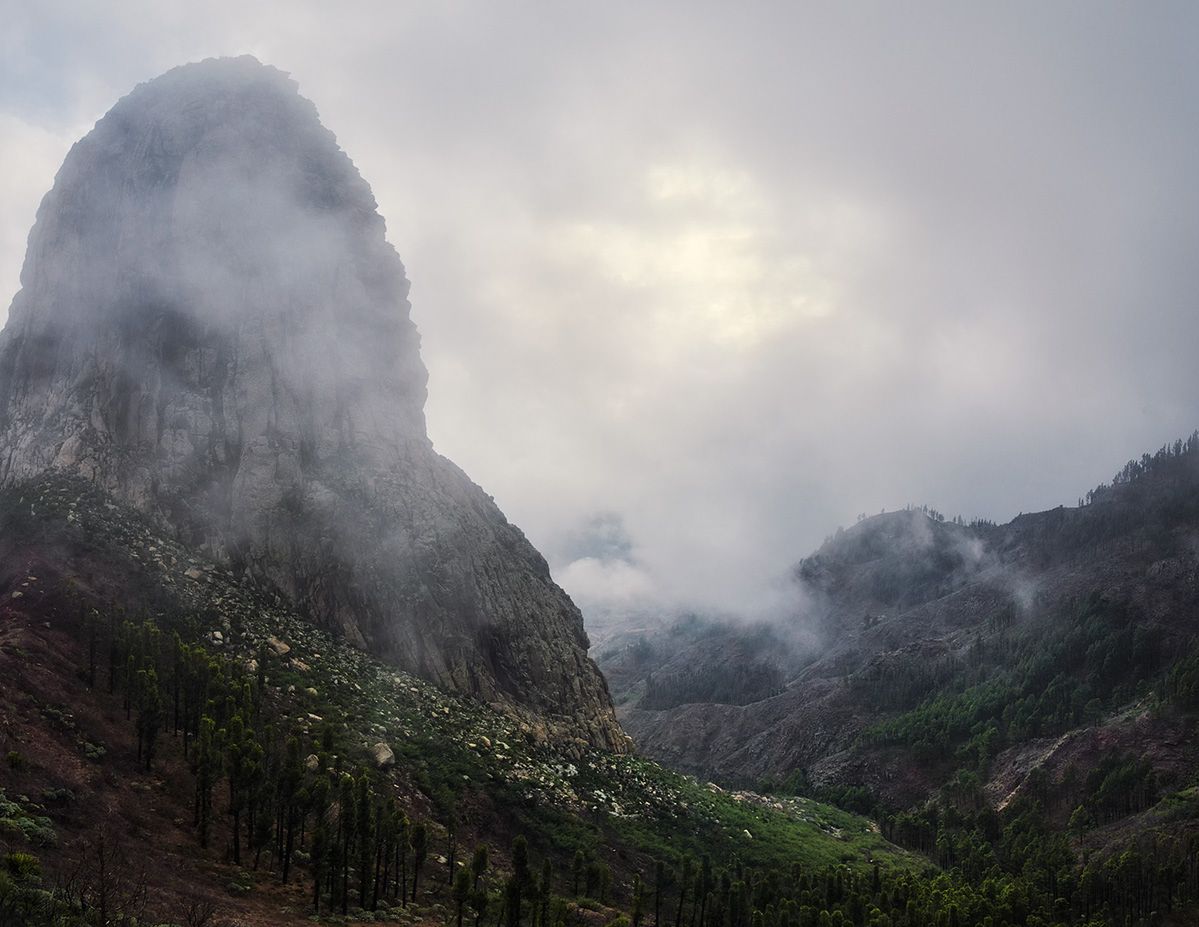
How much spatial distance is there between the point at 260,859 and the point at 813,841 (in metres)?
93.2

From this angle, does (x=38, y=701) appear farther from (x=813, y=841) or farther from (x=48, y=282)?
(x=813, y=841)

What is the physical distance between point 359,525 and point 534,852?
46.7 meters

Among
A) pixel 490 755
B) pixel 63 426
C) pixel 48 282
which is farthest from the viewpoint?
pixel 48 282

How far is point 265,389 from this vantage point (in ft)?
327

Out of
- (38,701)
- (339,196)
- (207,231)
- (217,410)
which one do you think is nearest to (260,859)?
(38,701)

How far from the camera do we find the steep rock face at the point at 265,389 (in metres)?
90.7

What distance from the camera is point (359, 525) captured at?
96.2 metres

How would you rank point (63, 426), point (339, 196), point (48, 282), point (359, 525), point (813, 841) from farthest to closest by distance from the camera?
point (339, 196) → point (813, 841) → point (48, 282) → point (359, 525) → point (63, 426)

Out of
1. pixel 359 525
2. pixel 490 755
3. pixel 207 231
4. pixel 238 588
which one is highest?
pixel 207 231

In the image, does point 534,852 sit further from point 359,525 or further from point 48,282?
A: point 48,282

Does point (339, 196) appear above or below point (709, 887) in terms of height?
above

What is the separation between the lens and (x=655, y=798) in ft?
303

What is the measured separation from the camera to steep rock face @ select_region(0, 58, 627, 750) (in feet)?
298

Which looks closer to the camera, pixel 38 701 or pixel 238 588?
pixel 38 701
